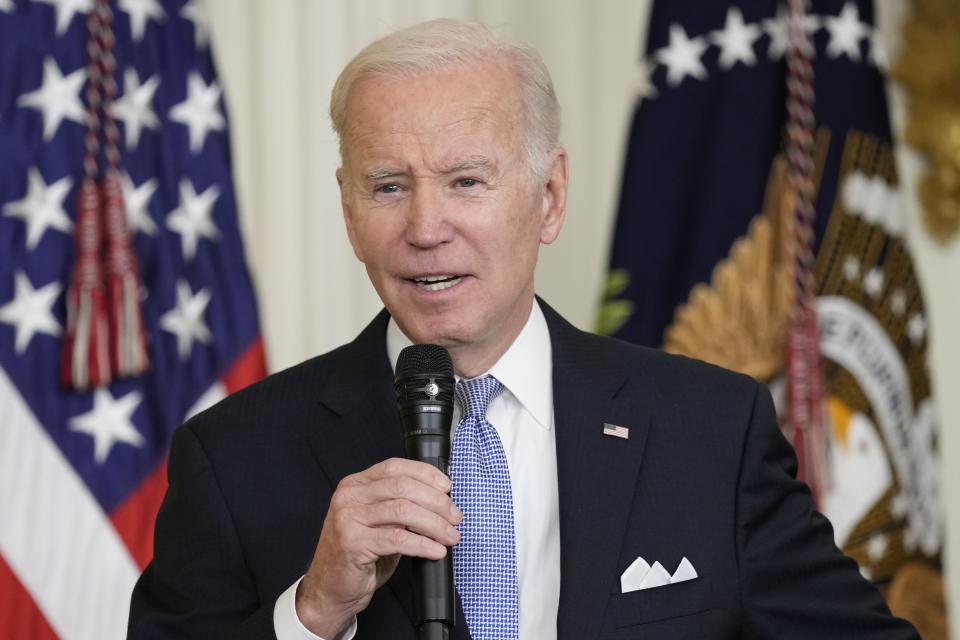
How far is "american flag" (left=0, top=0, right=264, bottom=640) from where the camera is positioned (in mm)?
3105

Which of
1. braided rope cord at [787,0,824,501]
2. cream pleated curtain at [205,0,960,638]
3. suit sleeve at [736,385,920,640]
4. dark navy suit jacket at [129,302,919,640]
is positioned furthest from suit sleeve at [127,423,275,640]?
braided rope cord at [787,0,824,501]

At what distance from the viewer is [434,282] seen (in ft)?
6.21

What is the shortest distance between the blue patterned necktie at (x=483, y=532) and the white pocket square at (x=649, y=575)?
0.58 ft

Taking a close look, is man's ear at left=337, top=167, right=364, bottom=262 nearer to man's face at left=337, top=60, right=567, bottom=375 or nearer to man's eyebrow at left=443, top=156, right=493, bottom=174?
man's face at left=337, top=60, right=567, bottom=375

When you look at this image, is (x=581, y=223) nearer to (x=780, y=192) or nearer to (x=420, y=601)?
(x=780, y=192)

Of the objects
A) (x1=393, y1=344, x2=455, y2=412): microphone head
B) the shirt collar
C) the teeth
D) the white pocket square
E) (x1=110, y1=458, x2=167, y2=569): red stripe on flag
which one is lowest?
(x1=110, y1=458, x2=167, y2=569): red stripe on flag

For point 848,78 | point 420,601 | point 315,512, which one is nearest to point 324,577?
point 420,601

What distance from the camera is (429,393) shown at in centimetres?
156

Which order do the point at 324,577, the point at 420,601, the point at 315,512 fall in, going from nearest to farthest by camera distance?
the point at 420,601 < the point at 324,577 < the point at 315,512

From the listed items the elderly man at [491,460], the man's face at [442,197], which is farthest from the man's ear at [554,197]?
the man's face at [442,197]

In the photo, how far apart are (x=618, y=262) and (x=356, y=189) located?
1.90m

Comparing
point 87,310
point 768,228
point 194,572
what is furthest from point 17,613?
point 768,228

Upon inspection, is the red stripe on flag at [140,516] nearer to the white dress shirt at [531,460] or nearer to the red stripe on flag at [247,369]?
the red stripe on flag at [247,369]

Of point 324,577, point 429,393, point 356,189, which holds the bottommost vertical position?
point 324,577
